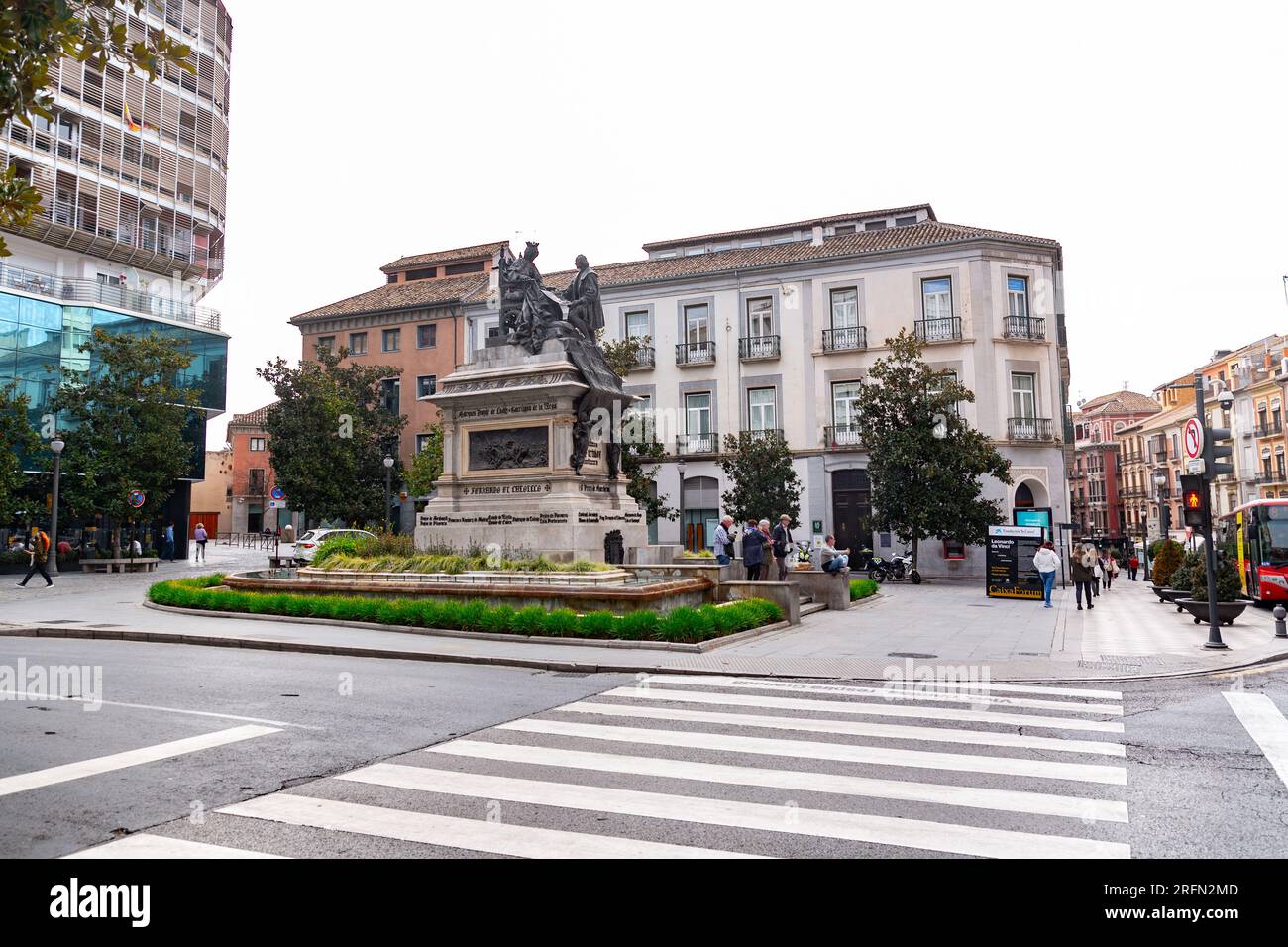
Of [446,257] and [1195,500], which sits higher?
[446,257]

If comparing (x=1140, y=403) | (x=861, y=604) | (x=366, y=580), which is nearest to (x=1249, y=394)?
(x=1140, y=403)

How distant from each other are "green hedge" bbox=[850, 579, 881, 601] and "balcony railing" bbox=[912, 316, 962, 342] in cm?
1818

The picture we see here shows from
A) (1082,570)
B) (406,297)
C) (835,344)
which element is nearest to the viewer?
(1082,570)

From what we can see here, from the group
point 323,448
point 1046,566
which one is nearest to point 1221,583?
point 1046,566

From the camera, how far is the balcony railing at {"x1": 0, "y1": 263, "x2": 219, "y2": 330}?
35781mm

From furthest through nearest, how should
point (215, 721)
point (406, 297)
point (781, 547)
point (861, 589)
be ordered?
point (406, 297)
point (861, 589)
point (781, 547)
point (215, 721)

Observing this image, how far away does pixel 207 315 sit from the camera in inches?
1665

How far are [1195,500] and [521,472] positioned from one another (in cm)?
1306

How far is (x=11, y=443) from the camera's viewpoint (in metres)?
30.1

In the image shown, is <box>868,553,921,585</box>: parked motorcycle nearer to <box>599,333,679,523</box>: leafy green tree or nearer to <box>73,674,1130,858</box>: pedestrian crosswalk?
<box>599,333,679,523</box>: leafy green tree

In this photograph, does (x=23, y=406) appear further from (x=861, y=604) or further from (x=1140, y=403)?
(x=1140, y=403)

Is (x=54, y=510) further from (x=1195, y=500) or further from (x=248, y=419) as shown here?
(x=248, y=419)

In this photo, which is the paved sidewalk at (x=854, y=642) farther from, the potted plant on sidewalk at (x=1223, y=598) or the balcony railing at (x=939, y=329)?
the balcony railing at (x=939, y=329)

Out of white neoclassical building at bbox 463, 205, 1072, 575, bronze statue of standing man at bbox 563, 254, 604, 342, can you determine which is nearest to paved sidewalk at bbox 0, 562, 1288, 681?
bronze statue of standing man at bbox 563, 254, 604, 342
